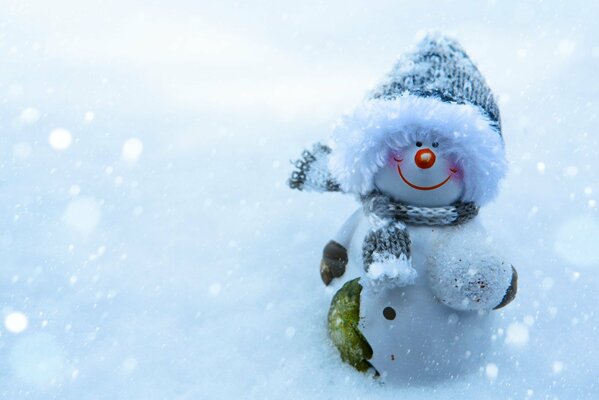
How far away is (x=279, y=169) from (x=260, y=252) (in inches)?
33.5

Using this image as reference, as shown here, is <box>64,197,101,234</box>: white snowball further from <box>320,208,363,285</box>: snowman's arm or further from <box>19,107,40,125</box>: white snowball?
<box>320,208,363,285</box>: snowman's arm

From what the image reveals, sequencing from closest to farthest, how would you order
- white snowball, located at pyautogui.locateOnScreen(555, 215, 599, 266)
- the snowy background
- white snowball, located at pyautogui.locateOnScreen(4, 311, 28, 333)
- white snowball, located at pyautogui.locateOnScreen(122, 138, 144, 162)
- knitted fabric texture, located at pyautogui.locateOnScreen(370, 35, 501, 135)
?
knitted fabric texture, located at pyautogui.locateOnScreen(370, 35, 501, 135), the snowy background, white snowball, located at pyautogui.locateOnScreen(4, 311, 28, 333), white snowball, located at pyautogui.locateOnScreen(555, 215, 599, 266), white snowball, located at pyautogui.locateOnScreen(122, 138, 144, 162)

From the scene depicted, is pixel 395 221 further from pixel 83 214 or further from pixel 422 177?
pixel 83 214

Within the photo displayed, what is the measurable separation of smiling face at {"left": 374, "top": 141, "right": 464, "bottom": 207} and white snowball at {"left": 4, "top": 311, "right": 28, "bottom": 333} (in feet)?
5.78

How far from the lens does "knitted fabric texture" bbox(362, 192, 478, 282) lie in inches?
92.6

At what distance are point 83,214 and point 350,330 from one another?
185 cm

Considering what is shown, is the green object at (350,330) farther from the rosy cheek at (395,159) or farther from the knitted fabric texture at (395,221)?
the rosy cheek at (395,159)

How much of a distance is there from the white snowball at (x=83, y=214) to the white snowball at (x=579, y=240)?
261cm

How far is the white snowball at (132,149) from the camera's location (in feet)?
13.6

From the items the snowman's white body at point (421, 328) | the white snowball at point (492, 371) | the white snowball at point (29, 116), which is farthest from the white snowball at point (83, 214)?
the white snowball at point (492, 371)

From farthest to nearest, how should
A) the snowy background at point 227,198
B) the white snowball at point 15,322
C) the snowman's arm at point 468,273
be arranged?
the white snowball at point 15,322 → the snowy background at point 227,198 → the snowman's arm at point 468,273

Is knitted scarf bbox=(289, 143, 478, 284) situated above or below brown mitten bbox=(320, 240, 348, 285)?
above

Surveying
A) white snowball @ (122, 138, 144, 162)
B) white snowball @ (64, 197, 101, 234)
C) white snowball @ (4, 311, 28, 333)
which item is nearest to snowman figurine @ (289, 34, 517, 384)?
white snowball @ (4, 311, 28, 333)

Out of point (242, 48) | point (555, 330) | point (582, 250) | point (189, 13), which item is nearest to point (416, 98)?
point (555, 330)
